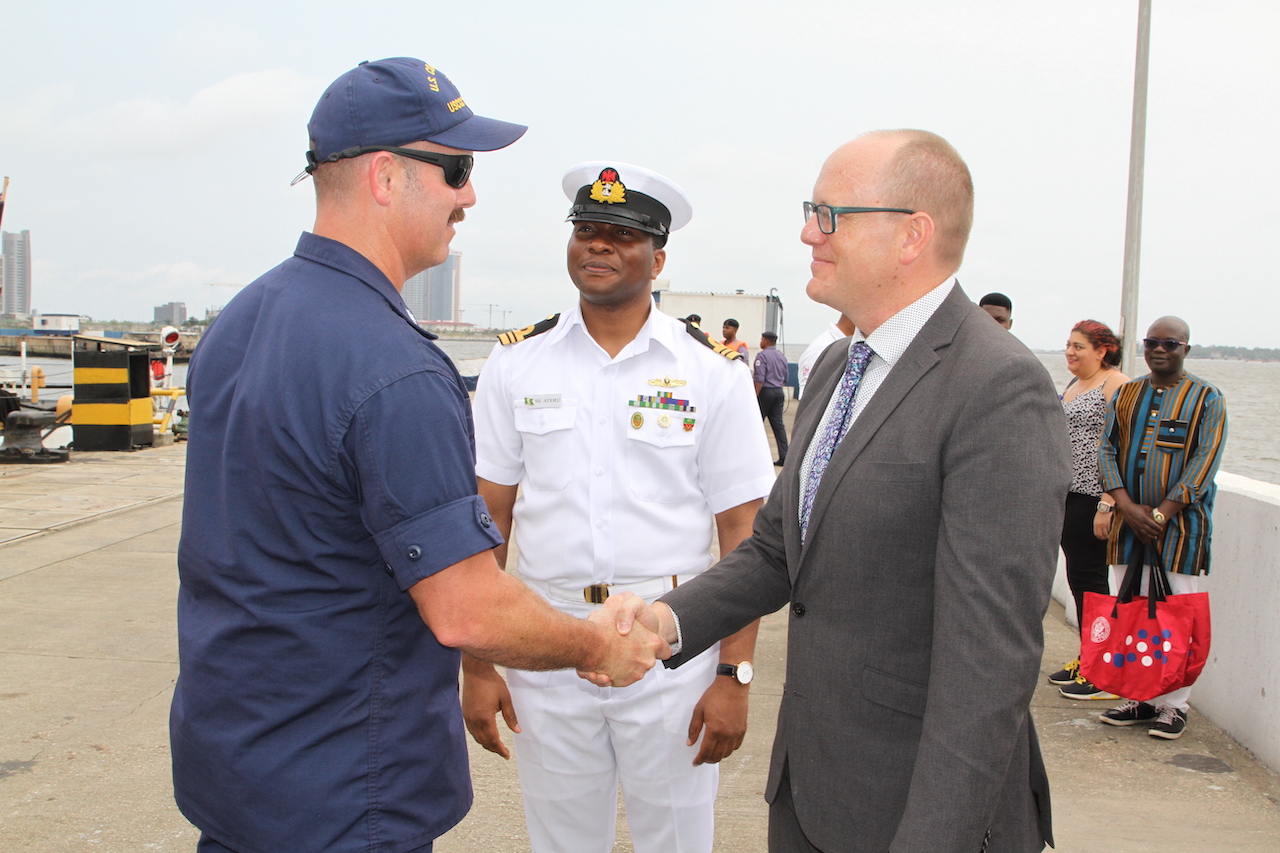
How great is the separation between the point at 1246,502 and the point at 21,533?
26.3 ft

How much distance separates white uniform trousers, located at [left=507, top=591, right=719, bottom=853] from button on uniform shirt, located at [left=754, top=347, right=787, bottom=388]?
423 inches

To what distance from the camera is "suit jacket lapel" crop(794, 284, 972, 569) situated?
1.63 meters

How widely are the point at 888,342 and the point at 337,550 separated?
1.09 metres

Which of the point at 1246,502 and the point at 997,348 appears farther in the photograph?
the point at 1246,502

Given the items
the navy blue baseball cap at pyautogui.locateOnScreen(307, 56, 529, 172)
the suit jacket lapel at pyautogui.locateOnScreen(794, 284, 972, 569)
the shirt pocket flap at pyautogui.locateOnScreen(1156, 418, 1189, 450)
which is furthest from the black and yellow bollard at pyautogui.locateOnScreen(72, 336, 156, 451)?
the suit jacket lapel at pyautogui.locateOnScreen(794, 284, 972, 569)

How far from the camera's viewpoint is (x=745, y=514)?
2547mm

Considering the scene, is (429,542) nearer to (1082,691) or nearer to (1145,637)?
(1145,637)

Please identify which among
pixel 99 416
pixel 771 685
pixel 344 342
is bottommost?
pixel 771 685

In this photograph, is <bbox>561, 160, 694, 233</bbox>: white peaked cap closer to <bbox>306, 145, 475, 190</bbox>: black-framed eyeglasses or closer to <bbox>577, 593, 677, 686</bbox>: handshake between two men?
<bbox>306, 145, 475, 190</bbox>: black-framed eyeglasses

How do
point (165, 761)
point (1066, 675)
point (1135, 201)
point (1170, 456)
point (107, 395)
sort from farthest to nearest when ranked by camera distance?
point (107, 395) < point (1135, 201) < point (1066, 675) < point (1170, 456) < point (165, 761)

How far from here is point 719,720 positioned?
7.66 feet

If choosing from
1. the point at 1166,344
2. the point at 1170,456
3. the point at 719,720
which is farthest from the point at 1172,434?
the point at 719,720

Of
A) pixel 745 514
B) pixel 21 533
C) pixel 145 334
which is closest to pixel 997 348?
pixel 745 514

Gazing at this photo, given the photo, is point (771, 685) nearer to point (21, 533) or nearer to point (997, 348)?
point (997, 348)
